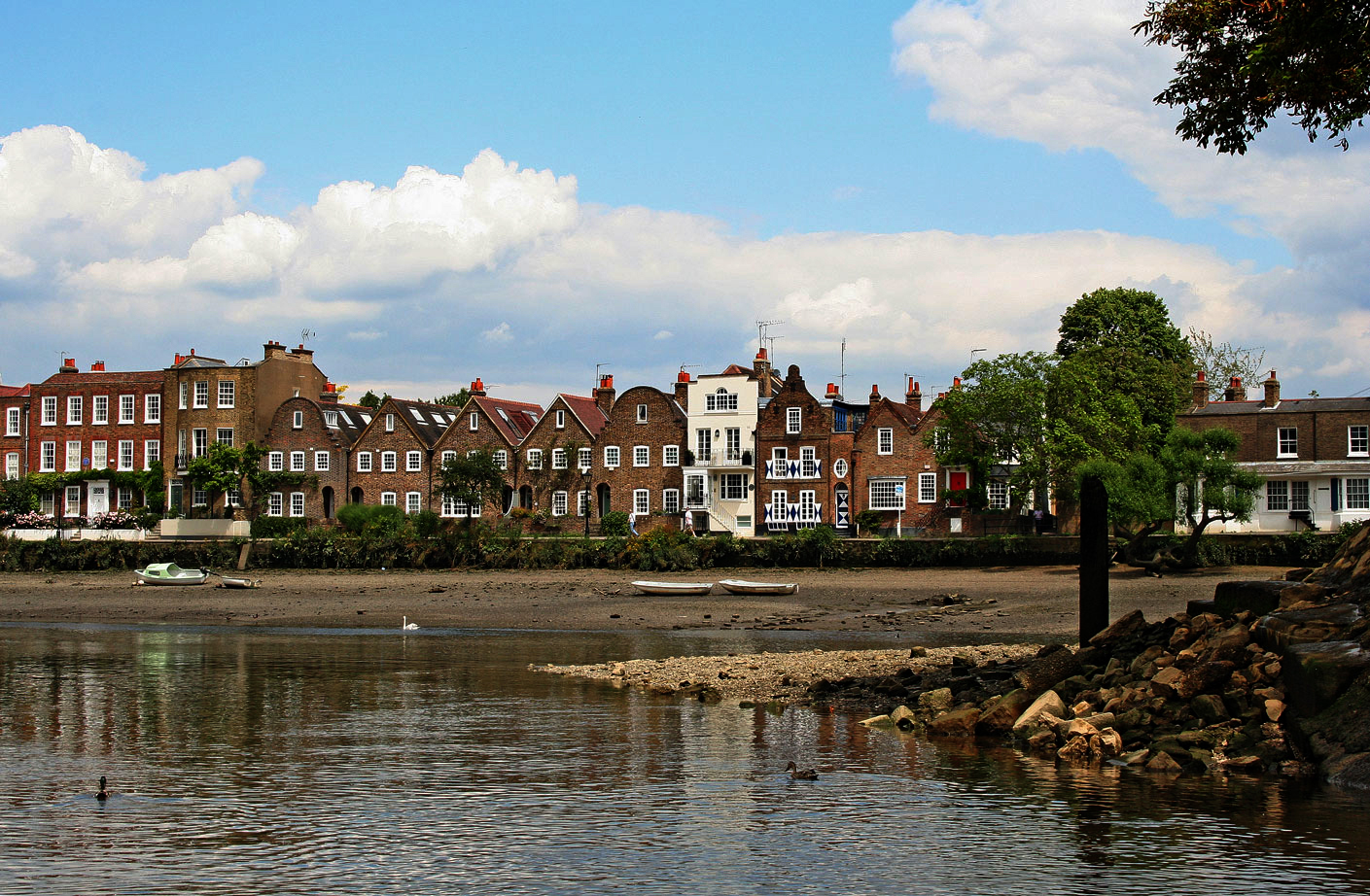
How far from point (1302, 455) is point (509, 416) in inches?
1790

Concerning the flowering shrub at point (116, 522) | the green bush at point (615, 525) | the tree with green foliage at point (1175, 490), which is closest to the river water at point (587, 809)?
the tree with green foliage at point (1175, 490)

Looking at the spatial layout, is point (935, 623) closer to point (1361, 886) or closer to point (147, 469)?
point (1361, 886)

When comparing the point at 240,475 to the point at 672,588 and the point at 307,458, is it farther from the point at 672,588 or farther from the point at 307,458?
the point at 672,588

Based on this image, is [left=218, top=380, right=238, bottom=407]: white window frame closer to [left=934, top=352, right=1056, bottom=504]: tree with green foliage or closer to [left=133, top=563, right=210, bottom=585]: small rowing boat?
[left=133, top=563, right=210, bottom=585]: small rowing boat

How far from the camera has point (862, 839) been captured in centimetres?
1334

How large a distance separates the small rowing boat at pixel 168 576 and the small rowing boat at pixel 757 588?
24.5 metres

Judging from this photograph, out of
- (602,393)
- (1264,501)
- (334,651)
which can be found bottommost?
(334,651)

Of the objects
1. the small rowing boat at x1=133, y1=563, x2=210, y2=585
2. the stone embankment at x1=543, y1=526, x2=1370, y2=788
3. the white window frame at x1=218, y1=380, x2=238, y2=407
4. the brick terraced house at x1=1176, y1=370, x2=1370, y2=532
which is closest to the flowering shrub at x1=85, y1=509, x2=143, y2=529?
the white window frame at x1=218, y1=380, x2=238, y2=407

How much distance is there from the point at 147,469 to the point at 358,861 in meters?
75.7

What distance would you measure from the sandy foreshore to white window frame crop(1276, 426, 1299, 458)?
1774cm

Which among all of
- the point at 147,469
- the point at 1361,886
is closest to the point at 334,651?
the point at 1361,886

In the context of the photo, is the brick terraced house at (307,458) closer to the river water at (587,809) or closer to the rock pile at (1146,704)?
the river water at (587,809)

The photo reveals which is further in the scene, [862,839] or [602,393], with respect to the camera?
[602,393]

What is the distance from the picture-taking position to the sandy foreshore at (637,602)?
136ft
